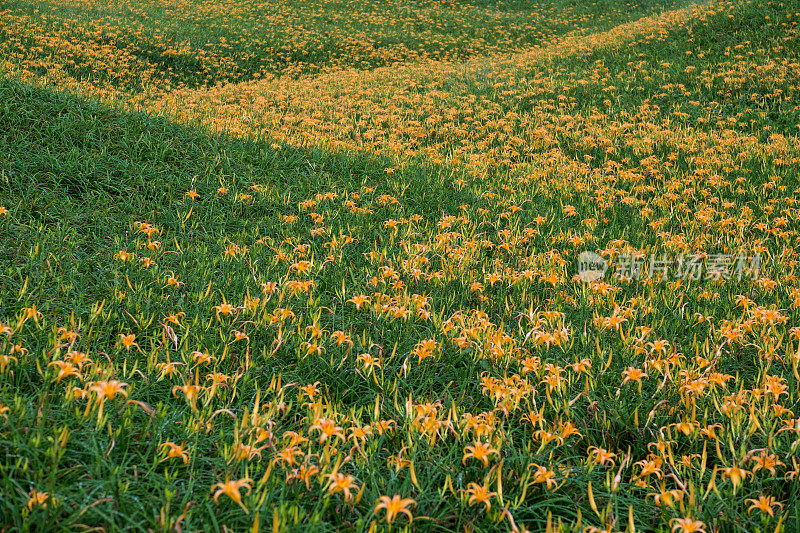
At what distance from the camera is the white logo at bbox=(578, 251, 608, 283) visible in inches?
134

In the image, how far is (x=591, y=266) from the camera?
11.8ft

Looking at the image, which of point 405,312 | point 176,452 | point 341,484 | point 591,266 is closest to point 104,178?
point 405,312

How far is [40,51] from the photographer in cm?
1035

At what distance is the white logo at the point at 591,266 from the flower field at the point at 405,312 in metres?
0.04

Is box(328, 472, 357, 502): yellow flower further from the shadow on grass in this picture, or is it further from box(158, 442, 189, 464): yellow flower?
the shadow on grass

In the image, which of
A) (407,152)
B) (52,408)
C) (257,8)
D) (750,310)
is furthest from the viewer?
(257,8)

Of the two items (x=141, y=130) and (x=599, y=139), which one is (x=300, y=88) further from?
(x=599, y=139)

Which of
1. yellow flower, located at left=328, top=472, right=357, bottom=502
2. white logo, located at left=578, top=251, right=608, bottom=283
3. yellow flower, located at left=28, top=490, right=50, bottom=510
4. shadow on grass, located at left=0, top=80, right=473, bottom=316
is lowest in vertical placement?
white logo, located at left=578, top=251, right=608, bottom=283

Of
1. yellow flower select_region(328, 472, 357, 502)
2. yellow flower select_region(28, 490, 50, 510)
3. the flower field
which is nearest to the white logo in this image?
the flower field

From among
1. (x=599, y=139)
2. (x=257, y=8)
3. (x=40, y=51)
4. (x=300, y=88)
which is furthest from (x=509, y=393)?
(x=257, y=8)

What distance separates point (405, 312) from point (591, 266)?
1728 millimetres

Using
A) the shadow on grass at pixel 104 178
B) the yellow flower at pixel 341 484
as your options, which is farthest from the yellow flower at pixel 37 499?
the shadow on grass at pixel 104 178

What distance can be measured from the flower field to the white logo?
39 mm

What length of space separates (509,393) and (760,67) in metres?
9.64
